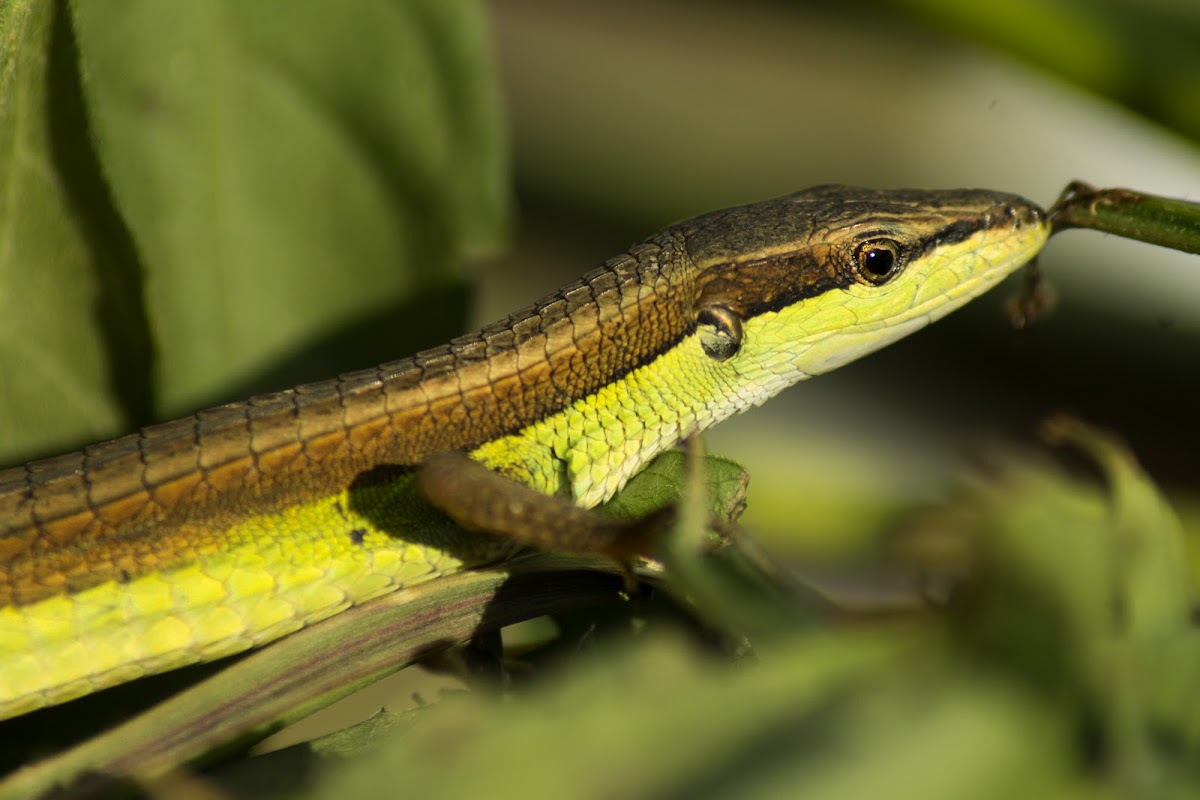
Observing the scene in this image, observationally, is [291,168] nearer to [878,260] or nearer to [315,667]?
[878,260]

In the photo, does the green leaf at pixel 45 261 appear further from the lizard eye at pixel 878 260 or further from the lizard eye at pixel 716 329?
the lizard eye at pixel 878 260

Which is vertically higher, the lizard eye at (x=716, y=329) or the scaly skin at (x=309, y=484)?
the lizard eye at (x=716, y=329)

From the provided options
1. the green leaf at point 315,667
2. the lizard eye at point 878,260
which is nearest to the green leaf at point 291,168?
the lizard eye at point 878,260

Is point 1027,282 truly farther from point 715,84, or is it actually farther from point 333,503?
point 715,84

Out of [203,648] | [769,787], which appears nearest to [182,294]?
[203,648]

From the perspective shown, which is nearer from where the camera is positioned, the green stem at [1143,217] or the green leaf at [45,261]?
the green stem at [1143,217]

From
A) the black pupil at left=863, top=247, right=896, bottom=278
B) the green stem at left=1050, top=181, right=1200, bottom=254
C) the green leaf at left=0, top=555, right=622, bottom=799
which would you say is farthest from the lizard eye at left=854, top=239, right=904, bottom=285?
the green leaf at left=0, top=555, right=622, bottom=799

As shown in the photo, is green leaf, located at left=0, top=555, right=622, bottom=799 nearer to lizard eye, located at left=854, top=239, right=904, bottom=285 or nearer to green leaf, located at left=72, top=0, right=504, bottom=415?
lizard eye, located at left=854, top=239, right=904, bottom=285
